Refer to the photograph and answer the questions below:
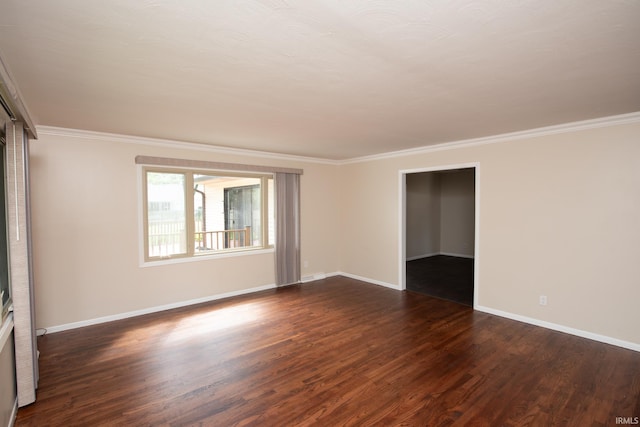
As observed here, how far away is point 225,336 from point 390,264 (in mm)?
3143

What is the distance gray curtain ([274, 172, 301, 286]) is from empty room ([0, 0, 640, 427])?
4cm

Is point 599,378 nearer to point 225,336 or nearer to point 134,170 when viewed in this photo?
point 225,336

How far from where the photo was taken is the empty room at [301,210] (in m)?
1.70

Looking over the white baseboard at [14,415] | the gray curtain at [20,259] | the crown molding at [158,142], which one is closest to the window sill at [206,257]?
the crown molding at [158,142]

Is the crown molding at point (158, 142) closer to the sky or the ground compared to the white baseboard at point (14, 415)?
closer to the sky

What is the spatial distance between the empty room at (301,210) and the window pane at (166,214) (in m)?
0.03

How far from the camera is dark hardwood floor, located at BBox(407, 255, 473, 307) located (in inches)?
201

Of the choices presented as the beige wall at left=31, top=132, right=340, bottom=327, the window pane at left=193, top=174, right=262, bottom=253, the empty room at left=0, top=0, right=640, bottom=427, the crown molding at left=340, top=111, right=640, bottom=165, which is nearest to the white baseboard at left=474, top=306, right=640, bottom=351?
the empty room at left=0, top=0, right=640, bottom=427

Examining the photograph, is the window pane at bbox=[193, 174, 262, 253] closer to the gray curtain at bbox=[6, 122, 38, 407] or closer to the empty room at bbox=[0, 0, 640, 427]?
the empty room at bbox=[0, 0, 640, 427]

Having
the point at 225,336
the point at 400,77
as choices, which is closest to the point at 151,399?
the point at 225,336

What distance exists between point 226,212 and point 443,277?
4.41 m

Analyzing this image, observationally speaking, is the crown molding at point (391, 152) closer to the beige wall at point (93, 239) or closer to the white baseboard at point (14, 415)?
the beige wall at point (93, 239)

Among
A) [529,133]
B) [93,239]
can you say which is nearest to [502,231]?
[529,133]

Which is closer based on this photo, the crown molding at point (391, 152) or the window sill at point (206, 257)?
the crown molding at point (391, 152)
